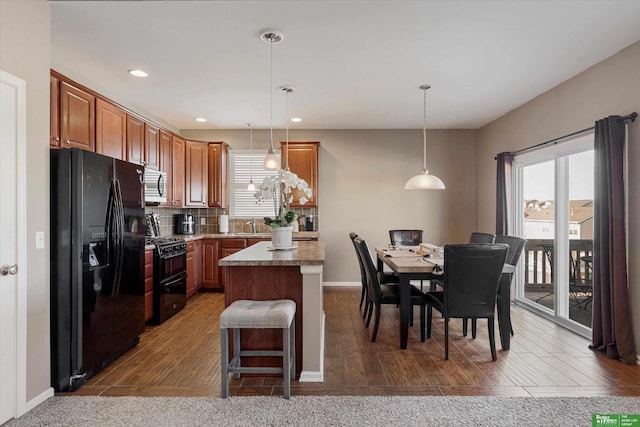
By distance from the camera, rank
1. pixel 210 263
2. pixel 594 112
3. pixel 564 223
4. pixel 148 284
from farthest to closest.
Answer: pixel 210 263 → pixel 564 223 → pixel 148 284 → pixel 594 112

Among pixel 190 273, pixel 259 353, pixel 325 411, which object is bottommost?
pixel 325 411

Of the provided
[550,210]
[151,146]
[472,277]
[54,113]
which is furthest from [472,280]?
[151,146]

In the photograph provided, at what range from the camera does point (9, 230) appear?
2023 mm

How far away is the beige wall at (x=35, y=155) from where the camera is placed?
82.7 inches

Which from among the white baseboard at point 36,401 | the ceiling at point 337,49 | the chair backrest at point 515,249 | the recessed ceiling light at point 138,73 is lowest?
the white baseboard at point 36,401

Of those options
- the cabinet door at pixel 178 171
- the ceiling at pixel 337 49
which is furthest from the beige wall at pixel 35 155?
the cabinet door at pixel 178 171

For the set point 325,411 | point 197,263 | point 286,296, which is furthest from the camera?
point 197,263

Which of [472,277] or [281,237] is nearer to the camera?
[472,277]

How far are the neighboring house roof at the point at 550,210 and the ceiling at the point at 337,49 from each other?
1.31 m

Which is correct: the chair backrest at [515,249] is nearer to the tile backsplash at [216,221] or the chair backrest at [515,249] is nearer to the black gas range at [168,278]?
the tile backsplash at [216,221]

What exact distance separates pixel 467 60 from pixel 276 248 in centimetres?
244

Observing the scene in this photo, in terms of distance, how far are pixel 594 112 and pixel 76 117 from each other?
4700mm

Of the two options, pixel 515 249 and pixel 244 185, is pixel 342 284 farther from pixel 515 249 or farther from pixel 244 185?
pixel 515 249

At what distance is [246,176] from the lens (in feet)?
19.4
